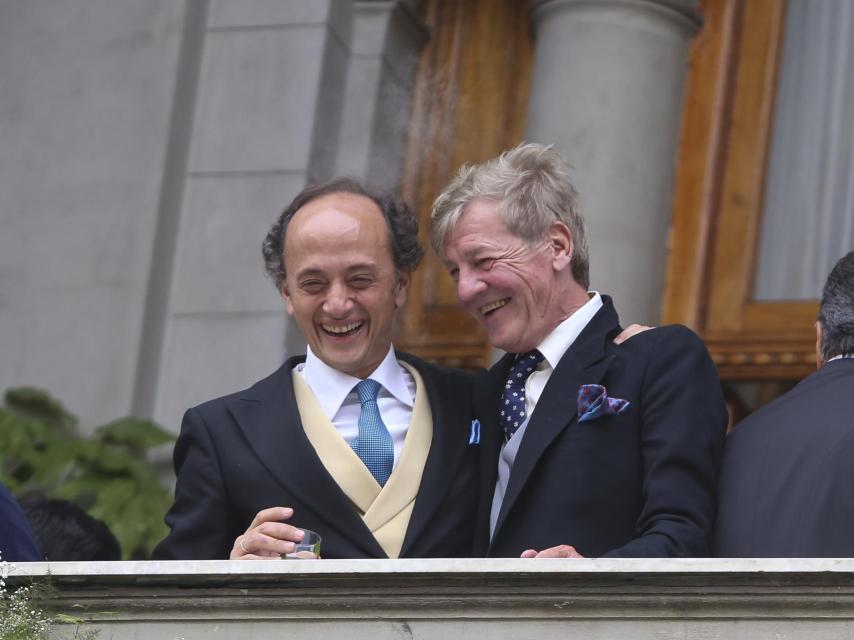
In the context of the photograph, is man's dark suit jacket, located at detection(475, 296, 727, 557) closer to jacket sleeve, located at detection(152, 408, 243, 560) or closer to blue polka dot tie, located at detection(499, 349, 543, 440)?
blue polka dot tie, located at detection(499, 349, 543, 440)

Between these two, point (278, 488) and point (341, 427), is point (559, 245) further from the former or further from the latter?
point (278, 488)

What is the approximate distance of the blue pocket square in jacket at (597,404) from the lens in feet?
15.5

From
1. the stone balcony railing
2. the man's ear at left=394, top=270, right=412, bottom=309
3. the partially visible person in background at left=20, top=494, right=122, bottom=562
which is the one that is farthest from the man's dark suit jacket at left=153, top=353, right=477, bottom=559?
the partially visible person in background at left=20, top=494, right=122, bottom=562

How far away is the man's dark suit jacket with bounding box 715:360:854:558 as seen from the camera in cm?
430

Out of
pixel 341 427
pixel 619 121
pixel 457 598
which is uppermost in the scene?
pixel 619 121

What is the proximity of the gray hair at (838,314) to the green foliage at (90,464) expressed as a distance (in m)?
3.62

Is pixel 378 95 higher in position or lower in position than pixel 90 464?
higher

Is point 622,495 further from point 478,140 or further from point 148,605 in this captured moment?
point 478,140

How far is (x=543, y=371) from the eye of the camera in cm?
506

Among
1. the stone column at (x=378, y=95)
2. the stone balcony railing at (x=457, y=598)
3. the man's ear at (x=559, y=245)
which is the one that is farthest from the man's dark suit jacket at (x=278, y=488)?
the stone column at (x=378, y=95)

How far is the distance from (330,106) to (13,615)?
14.8 ft

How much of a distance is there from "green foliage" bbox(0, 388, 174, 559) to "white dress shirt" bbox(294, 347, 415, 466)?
8.90 ft

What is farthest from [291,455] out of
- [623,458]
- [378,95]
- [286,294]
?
[378,95]

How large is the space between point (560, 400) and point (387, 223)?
0.71m
